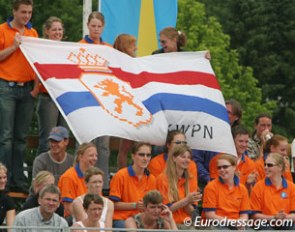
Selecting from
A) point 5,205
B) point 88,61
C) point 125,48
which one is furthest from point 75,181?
point 125,48

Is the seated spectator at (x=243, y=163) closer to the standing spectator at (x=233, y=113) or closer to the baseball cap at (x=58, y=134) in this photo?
the standing spectator at (x=233, y=113)

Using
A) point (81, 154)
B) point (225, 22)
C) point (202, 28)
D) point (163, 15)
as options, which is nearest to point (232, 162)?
point (81, 154)

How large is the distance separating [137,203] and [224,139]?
1860 mm

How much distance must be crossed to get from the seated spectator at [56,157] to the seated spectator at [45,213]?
164cm

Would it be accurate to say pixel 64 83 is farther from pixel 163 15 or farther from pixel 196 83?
pixel 163 15

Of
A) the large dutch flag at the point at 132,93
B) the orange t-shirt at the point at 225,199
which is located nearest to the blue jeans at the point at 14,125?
the large dutch flag at the point at 132,93

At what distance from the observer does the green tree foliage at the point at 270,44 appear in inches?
1901

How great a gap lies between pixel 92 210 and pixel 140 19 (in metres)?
5.80

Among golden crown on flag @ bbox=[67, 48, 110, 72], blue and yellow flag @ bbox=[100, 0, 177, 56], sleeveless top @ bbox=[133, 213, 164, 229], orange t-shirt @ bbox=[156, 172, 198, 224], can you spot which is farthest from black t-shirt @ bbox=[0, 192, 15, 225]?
blue and yellow flag @ bbox=[100, 0, 177, 56]

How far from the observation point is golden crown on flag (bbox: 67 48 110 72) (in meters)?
16.5

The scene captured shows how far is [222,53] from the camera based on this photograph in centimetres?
4584

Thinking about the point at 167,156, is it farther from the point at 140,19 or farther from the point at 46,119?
the point at 140,19

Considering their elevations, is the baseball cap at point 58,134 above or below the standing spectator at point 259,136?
below

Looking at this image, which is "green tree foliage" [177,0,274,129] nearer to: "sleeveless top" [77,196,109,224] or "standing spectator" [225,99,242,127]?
"standing spectator" [225,99,242,127]
